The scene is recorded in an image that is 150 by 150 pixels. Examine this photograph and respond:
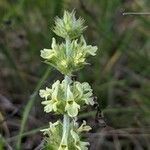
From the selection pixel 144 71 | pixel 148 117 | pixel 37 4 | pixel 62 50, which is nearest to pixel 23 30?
pixel 37 4

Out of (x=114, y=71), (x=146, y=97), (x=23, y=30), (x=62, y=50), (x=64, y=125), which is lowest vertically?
(x=64, y=125)

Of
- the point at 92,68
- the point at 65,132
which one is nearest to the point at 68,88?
the point at 65,132

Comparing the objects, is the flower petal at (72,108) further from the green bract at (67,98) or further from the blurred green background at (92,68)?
the blurred green background at (92,68)

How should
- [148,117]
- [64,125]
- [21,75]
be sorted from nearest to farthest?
1. [64,125]
2. [148,117]
3. [21,75]

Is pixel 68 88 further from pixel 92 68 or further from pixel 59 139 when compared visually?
pixel 92 68

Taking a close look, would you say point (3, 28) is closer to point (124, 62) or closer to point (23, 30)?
point (23, 30)

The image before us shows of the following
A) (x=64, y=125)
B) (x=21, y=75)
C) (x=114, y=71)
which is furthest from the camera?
(x=114, y=71)

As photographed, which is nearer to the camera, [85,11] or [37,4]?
[85,11]

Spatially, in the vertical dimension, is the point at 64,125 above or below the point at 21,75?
below
